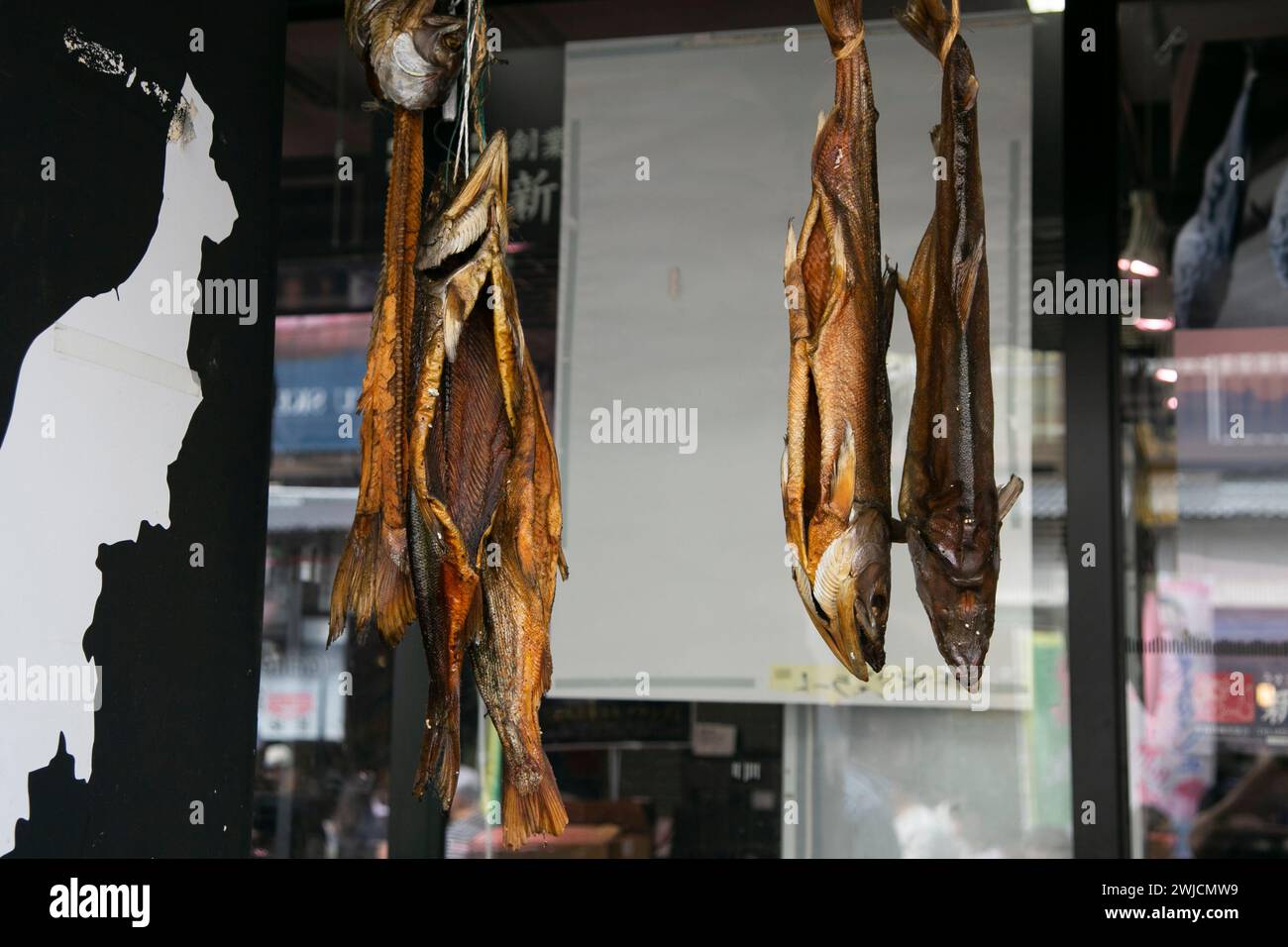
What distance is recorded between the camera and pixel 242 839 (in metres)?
3.75

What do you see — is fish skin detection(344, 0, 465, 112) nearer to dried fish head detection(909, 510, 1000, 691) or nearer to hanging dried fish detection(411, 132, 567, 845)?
A: hanging dried fish detection(411, 132, 567, 845)

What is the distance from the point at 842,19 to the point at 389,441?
1.41 meters

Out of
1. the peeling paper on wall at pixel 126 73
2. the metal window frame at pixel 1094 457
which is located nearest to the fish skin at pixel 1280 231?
the metal window frame at pixel 1094 457

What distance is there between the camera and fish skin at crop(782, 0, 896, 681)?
2951mm

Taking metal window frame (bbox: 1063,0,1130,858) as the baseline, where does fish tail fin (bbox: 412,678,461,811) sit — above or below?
below

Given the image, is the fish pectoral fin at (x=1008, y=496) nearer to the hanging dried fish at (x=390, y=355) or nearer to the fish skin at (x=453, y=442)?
the fish skin at (x=453, y=442)

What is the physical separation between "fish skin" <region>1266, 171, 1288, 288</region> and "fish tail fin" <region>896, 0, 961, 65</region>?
8.79 feet

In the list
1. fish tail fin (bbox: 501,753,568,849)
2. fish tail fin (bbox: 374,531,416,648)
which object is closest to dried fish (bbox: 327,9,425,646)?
fish tail fin (bbox: 374,531,416,648)

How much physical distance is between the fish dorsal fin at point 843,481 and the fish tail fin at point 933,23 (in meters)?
0.85

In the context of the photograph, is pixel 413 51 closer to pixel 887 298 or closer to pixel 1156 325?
pixel 887 298

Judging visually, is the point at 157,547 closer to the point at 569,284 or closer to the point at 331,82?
the point at 569,284

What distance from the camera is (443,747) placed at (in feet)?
10.2
